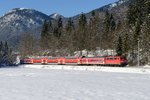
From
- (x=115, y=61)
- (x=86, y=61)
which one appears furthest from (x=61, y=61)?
(x=115, y=61)

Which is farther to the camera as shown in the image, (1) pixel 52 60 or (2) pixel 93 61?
A: (1) pixel 52 60

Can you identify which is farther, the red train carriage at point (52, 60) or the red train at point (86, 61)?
the red train carriage at point (52, 60)

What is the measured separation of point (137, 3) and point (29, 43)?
6040cm

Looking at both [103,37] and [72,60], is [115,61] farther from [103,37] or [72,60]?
[103,37]

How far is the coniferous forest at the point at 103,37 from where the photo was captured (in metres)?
83.2

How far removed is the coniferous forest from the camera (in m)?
83.2

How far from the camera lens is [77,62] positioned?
87.3 meters

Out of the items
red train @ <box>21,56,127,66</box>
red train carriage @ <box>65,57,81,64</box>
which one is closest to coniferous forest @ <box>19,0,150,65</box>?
red train @ <box>21,56,127,66</box>

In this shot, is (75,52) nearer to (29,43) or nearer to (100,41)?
(100,41)

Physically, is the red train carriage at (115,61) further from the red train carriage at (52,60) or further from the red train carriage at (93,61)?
Answer: the red train carriage at (52,60)

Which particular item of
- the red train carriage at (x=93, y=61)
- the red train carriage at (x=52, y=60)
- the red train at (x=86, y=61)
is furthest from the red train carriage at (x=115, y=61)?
the red train carriage at (x=52, y=60)

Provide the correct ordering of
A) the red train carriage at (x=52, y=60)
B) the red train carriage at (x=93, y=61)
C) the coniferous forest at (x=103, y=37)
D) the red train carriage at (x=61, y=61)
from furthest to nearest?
the red train carriage at (x=52, y=60), the red train carriage at (x=61, y=61), the coniferous forest at (x=103, y=37), the red train carriage at (x=93, y=61)

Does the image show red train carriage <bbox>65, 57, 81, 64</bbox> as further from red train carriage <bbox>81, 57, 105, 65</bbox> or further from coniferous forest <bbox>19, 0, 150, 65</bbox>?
coniferous forest <bbox>19, 0, 150, 65</bbox>

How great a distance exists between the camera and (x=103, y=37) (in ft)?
375
